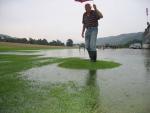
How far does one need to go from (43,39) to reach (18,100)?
159 metres

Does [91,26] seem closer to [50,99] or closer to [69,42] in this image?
[50,99]

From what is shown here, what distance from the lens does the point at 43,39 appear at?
541 ft

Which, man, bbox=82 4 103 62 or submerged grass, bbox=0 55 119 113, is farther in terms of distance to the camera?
man, bbox=82 4 103 62

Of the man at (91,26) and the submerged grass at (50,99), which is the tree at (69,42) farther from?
the submerged grass at (50,99)

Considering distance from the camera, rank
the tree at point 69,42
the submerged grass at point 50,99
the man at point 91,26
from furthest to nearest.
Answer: the tree at point 69,42, the man at point 91,26, the submerged grass at point 50,99

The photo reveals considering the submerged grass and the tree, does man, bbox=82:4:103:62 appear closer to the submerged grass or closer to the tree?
the submerged grass

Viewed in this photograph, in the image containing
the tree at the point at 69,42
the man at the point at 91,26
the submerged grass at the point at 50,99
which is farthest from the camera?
the tree at the point at 69,42

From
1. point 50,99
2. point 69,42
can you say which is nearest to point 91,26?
point 50,99

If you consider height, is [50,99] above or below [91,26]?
below

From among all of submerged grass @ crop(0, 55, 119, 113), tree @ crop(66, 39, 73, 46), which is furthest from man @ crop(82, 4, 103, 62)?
tree @ crop(66, 39, 73, 46)

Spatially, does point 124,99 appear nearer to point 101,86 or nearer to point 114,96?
point 114,96

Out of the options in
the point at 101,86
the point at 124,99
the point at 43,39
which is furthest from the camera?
the point at 43,39

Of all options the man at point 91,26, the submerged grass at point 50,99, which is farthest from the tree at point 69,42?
the submerged grass at point 50,99

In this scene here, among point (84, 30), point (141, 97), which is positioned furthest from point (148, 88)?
point (84, 30)
